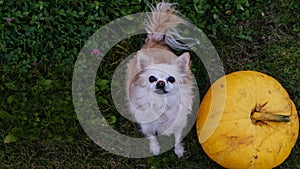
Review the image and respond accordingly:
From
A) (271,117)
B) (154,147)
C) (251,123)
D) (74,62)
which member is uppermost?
(271,117)

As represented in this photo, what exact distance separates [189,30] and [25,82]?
1438 mm

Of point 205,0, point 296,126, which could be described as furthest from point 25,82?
point 296,126

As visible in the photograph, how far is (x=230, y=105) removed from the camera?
2.85m

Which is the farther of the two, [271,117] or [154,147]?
[154,147]

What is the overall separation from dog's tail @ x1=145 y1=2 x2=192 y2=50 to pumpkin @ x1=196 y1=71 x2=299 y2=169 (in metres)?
0.70

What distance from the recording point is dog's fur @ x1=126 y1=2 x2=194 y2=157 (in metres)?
2.90

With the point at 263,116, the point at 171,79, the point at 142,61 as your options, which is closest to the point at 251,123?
the point at 263,116

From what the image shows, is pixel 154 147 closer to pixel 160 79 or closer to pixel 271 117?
pixel 160 79

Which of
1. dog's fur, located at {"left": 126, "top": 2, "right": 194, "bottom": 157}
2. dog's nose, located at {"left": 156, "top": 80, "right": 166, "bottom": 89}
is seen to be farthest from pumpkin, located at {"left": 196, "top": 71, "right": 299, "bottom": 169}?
dog's nose, located at {"left": 156, "top": 80, "right": 166, "bottom": 89}

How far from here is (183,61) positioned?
114 inches

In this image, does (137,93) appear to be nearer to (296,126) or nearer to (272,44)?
(296,126)

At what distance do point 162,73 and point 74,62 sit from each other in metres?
0.95

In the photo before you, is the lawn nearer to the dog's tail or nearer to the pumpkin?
the dog's tail

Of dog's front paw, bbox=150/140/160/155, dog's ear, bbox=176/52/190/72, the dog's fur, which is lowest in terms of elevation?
dog's front paw, bbox=150/140/160/155
